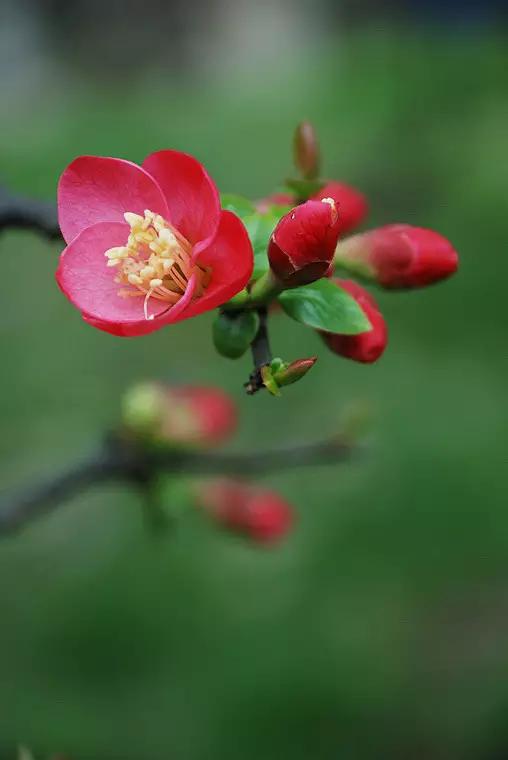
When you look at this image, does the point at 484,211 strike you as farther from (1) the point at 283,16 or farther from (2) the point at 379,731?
(1) the point at 283,16

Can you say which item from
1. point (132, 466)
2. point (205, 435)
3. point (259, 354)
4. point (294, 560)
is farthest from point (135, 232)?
point (294, 560)

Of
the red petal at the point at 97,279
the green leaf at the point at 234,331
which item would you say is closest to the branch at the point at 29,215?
the red petal at the point at 97,279

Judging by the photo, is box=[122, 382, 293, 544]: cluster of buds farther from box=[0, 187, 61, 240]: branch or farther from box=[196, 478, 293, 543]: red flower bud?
box=[0, 187, 61, 240]: branch

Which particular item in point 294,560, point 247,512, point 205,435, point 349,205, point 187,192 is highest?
point 187,192

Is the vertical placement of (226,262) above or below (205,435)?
above

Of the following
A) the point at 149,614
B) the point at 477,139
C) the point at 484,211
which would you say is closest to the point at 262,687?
the point at 149,614

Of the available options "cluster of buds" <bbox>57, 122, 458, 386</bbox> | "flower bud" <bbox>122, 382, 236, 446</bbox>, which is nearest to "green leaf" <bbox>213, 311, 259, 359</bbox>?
"cluster of buds" <bbox>57, 122, 458, 386</bbox>

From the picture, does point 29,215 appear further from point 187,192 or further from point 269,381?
point 269,381
